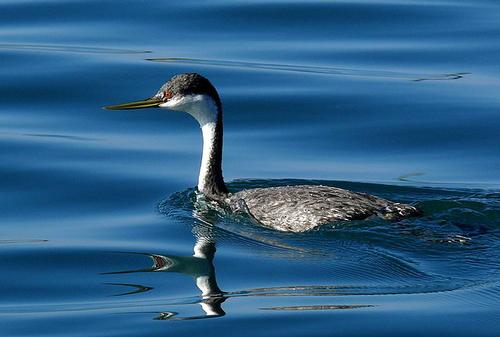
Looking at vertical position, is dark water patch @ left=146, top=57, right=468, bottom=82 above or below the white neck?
above

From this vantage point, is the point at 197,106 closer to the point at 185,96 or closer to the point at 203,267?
the point at 185,96

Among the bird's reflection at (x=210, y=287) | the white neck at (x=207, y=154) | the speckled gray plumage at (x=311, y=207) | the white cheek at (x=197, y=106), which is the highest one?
the white cheek at (x=197, y=106)

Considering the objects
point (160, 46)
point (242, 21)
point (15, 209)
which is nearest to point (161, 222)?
point (15, 209)

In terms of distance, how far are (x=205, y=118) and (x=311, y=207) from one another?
1.65 metres

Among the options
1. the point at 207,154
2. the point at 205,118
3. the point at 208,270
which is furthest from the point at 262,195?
the point at 208,270

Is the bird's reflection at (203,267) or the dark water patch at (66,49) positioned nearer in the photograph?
the bird's reflection at (203,267)

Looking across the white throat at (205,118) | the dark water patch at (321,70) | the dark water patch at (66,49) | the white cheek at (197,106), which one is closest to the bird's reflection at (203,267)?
the white throat at (205,118)

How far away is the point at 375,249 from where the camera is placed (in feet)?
38.8

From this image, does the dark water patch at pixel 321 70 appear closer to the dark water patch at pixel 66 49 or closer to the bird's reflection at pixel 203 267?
the dark water patch at pixel 66 49

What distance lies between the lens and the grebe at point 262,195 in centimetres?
1243

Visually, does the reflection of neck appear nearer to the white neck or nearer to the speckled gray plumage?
the speckled gray plumage

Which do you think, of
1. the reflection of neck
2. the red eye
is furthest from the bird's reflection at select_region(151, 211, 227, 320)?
the red eye

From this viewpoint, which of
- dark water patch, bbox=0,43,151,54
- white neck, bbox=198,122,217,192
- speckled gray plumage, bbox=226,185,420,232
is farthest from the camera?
dark water patch, bbox=0,43,151,54

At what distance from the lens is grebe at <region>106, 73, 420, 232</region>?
12.4m
